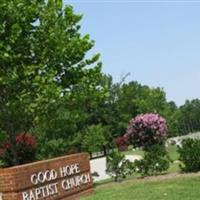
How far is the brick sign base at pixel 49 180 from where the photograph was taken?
37.1ft

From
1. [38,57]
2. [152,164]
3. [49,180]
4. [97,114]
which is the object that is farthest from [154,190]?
[97,114]

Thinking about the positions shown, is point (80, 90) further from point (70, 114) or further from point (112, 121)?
point (112, 121)

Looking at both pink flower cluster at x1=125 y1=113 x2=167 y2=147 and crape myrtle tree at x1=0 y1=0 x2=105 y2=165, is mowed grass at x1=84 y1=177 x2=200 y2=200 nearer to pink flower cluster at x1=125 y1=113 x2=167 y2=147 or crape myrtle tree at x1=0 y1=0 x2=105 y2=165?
crape myrtle tree at x1=0 y1=0 x2=105 y2=165

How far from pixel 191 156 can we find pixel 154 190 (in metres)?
2.76

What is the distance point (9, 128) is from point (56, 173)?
604 centimetres

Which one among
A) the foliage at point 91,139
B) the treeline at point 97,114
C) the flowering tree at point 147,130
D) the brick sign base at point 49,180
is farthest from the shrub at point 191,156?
the foliage at point 91,139

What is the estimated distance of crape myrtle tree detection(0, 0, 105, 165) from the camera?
52.8 feet

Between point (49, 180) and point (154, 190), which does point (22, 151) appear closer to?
point (49, 180)

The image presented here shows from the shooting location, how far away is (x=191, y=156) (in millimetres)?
14094

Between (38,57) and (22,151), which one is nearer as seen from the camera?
(38,57)

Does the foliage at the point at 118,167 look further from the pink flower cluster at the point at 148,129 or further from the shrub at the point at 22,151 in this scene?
the pink flower cluster at the point at 148,129

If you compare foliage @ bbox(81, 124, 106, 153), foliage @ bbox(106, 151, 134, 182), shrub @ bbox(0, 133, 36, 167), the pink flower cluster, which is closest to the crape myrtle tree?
foliage @ bbox(106, 151, 134, 182)

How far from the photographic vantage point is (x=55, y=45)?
16.3 metres

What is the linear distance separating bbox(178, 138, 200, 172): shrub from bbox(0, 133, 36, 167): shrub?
1138 cm
